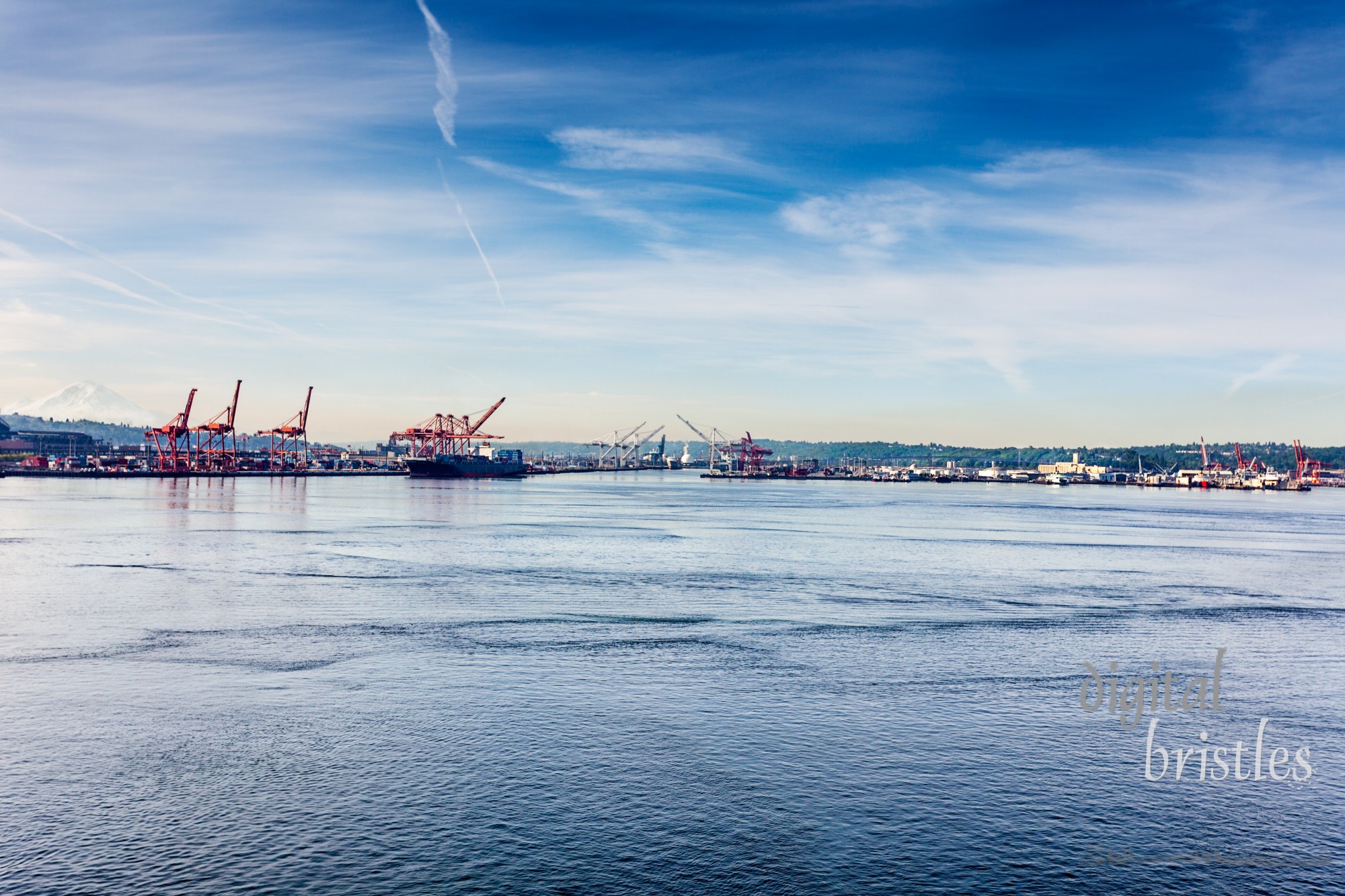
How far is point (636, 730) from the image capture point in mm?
20938

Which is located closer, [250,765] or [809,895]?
[809,895]

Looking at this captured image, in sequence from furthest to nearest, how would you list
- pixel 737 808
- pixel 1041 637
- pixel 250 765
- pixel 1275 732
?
pixel 1041 637
pixel 1275 732
pixel 250 765
pixel 737 808

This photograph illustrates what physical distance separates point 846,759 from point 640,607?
705 inches

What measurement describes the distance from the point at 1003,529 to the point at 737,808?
237ft

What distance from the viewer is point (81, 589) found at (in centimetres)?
3875

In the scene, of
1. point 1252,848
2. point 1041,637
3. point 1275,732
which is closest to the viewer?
point 1252,848

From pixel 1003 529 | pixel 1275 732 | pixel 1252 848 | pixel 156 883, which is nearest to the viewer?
pixel 156 883

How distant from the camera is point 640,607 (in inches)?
1441

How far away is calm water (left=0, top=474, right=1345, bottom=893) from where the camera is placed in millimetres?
14836

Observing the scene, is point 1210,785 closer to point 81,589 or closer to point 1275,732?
point 1275,732

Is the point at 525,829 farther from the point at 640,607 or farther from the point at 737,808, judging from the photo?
the point at 640,607

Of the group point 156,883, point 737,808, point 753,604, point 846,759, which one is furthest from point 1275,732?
point 156,883

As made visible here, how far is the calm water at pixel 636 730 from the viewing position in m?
14.8

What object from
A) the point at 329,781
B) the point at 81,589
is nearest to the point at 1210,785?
the point at 329,781
